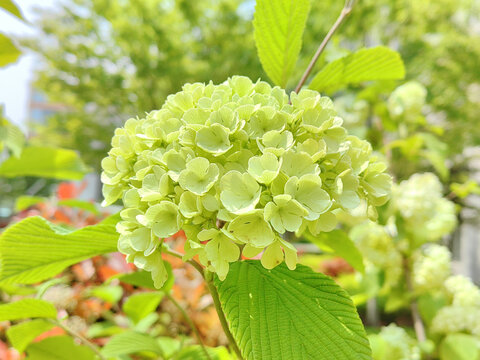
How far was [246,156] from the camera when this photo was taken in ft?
1.01

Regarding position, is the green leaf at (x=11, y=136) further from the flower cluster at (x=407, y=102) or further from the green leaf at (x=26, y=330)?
Result: the flower cluster at (x=407, y=102)

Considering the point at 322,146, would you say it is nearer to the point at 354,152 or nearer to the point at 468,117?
the point at 354,152

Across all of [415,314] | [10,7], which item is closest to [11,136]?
[10,7]

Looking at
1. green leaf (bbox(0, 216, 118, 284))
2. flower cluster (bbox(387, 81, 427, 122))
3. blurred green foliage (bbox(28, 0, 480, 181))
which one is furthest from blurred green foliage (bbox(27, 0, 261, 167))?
green leaf (bbox(0, 216, 118, 284))

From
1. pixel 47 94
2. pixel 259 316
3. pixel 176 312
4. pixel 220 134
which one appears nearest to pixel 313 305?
pixel 259 316

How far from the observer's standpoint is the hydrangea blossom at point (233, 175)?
0.28 meters

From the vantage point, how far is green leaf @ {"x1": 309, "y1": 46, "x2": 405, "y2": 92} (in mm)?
442

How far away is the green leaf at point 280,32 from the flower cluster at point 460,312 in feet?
2.21

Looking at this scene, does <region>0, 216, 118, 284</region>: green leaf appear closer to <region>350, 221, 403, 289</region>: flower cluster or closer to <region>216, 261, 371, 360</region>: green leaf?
<region>216, 261, 371, 360</region>: green leaf

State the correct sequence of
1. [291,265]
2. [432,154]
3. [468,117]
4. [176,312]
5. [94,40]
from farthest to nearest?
[94,40], [468,117], [432,154], [176,312], [291,265]

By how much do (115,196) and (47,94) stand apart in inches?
292

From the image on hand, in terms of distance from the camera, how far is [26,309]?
1.42 feet

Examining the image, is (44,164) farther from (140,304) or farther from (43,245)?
(43,245)

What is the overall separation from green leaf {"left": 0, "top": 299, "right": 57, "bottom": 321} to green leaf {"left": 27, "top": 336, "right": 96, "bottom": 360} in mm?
77
